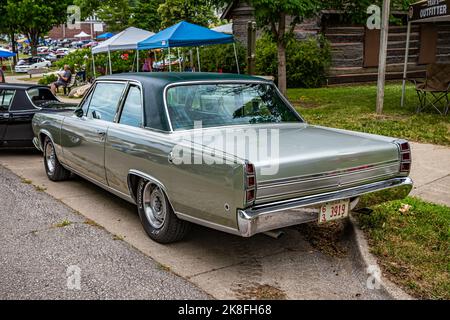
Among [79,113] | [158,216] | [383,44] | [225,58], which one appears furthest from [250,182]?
[225,58]

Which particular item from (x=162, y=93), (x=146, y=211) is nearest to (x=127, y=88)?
(x=162, y=93)

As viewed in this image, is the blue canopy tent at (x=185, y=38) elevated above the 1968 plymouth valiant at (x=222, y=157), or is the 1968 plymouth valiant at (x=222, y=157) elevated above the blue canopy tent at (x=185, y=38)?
the blue canopy tent at (x=185, y=38)

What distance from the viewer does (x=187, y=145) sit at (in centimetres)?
419

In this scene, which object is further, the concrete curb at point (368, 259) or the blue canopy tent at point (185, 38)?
the blue canopy tent at point (185, 38)

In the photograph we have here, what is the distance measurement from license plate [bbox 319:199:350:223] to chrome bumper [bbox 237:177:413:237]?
56 mm

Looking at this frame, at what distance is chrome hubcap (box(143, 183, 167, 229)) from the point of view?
4.75m

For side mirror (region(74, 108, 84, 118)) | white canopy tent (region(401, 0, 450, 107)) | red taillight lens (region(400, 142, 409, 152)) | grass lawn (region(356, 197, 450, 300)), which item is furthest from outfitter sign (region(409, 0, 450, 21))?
side mirror (region(74, 108, 84, 118))

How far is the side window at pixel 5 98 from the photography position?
8.98m

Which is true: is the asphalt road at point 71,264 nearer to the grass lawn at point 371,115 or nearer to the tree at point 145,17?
the grass lawn at point 371,115

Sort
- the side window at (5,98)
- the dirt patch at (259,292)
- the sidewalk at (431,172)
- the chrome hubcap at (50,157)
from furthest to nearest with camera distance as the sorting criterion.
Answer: the side window at (5,98) < the chrome hubcap at (50,157) < the sidewalk at (431,172) < the dirt patch at (259,292)

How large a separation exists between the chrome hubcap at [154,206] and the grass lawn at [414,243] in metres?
1.97

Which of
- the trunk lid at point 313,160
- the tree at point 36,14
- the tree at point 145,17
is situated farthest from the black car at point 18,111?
the tree at point 36,14

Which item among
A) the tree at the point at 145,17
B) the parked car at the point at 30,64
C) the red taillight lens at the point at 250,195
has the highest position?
the tree at the point at 145,17
